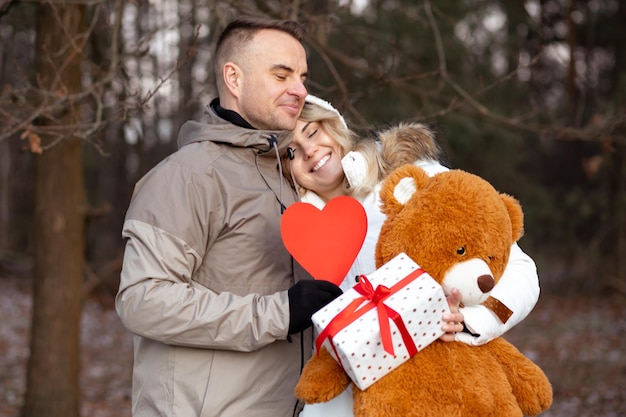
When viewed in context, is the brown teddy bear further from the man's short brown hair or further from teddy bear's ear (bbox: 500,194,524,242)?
the man's short brown hair

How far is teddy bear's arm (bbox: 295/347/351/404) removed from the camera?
86.8 inches

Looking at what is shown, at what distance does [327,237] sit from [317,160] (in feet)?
1.98

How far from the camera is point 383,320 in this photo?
6.73ft

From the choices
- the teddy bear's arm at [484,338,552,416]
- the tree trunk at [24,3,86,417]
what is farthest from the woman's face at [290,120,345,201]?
the tree trunk at [24,3,86,417]

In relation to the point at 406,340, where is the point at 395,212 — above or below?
above

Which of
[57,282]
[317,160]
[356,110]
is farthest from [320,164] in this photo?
[57,282]

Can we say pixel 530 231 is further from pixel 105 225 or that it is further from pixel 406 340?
pixel 406 340

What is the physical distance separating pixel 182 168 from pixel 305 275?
62 centimetres

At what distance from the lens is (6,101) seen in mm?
3920

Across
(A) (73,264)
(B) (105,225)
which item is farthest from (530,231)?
(A) (73,264)

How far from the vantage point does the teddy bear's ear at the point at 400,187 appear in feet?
7.52

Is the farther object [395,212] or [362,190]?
[362,190]

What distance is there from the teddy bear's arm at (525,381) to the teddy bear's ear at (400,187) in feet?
1.78

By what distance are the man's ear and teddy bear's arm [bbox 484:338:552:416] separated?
4.54ft
